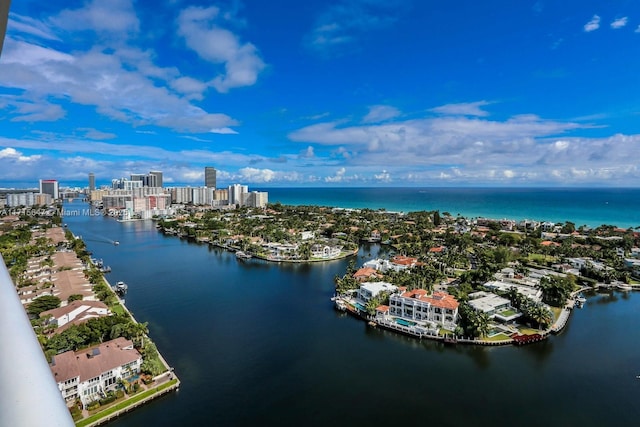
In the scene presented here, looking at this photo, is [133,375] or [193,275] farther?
[193,275]

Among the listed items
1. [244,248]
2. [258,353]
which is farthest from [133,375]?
[244,248]

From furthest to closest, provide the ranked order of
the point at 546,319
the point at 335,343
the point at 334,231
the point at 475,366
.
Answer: the point at 334,231, the point at 546,319, the point at 335,343, the point at 475,366

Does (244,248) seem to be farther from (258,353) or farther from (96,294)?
(258,353)

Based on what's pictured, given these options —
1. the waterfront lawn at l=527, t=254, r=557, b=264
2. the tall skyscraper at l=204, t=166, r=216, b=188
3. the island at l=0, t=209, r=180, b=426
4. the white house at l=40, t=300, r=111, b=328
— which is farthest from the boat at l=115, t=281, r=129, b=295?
the tall skyscraper at l=204, t=166, r=216, b=188

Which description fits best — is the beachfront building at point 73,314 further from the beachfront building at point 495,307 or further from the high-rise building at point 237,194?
the high-rise building at point 237,194

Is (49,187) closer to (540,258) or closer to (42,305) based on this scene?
(42,305)

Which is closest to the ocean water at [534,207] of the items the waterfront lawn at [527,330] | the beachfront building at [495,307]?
the beachfront building at [495,307]

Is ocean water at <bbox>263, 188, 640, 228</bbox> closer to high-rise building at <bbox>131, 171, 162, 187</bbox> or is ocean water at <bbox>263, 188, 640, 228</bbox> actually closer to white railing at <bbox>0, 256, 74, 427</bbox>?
high-rise building at <bbox>131, 171, 162, 187</bbox>
